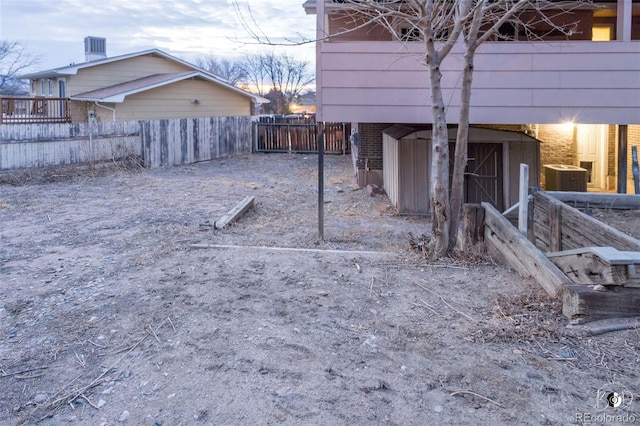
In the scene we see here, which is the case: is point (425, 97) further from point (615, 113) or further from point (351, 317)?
point (351, 317)

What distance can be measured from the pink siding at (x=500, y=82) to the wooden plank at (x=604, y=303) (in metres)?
5.34

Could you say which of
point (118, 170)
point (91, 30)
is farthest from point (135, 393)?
point (91, 30)

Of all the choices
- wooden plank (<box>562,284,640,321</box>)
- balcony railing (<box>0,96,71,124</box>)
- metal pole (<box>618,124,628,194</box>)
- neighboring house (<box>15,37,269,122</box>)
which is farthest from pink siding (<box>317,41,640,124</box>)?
balcony railing (<box>0,96,71,124</box>)

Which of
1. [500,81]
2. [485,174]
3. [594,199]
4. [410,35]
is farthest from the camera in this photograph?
[485,174]

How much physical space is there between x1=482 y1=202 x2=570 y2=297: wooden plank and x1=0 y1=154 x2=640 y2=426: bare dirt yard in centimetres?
15

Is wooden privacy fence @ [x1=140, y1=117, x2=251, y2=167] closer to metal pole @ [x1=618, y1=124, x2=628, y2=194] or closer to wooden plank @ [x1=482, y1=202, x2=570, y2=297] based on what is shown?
metal pole @ [x1=618, y1=124, x2=628, y2=194]

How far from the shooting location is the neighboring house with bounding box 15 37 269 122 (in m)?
21.7

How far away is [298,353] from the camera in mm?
3762

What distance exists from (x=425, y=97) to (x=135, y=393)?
22.6 feet

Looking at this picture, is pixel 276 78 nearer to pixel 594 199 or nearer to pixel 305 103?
pixel 305 103

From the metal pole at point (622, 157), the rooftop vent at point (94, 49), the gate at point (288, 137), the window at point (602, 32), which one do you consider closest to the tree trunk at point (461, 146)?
the metal pole at point (622, 157)

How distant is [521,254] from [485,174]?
5.96 meters

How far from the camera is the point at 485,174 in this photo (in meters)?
11.0

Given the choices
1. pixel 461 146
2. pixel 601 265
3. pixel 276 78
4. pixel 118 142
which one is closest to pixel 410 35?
pixel 461 146
